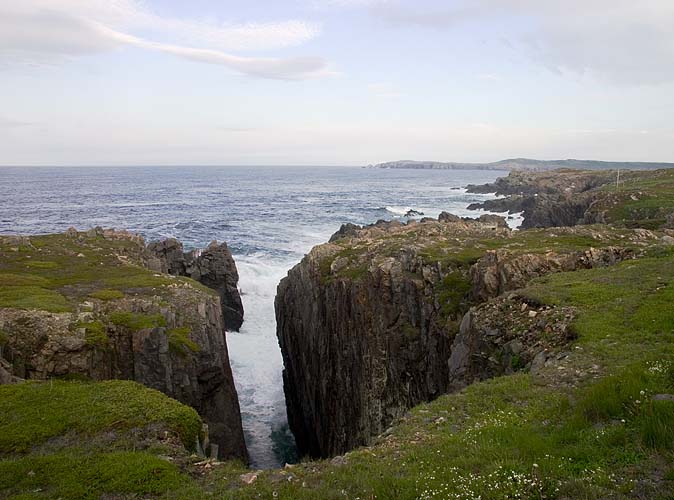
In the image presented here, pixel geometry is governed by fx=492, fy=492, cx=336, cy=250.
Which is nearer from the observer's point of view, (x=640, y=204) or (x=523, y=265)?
(x=523, y=265)

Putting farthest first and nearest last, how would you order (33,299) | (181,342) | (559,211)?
(559,211)
(33,299)
(181,342)

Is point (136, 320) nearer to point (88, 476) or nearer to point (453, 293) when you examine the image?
point (88, 476)

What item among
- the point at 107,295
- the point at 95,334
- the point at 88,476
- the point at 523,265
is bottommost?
the point at 88,476

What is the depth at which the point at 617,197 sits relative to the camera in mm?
50531

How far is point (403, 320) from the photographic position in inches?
1069

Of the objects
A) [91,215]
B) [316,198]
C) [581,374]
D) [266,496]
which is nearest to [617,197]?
[581,374]

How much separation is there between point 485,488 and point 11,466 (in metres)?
10.6

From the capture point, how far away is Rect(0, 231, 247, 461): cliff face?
20.4 meters

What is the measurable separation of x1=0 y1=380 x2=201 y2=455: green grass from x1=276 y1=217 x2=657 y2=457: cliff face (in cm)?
1110

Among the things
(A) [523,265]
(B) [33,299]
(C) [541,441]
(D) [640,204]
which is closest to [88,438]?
(C) [541,441]

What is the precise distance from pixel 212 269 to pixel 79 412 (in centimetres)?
3389

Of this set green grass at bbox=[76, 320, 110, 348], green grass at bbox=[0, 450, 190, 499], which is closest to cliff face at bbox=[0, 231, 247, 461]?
green grass at bbox=[76, 320, 110, 348]

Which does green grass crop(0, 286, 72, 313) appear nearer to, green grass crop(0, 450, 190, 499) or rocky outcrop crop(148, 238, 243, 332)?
green grass crop(0, 450, 190, 499)

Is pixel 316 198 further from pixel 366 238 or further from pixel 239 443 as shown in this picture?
pixel 239 443
